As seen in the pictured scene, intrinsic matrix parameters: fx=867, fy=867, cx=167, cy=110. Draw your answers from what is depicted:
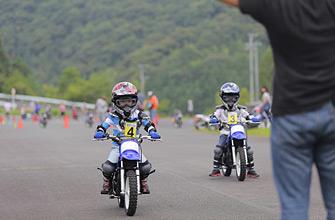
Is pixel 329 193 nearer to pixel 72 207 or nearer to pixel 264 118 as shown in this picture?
pixel 72 207

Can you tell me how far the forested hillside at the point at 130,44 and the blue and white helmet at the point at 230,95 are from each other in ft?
373

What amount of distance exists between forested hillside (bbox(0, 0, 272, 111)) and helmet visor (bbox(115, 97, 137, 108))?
117669mm

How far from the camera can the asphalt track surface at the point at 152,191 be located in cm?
952

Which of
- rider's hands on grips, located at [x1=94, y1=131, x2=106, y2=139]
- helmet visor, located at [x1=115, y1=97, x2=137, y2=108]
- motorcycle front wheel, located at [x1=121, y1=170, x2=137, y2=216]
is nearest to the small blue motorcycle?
helmet visor, located at [x1=115, y1=97, x2=137, y2=108]

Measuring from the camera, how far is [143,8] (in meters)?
181

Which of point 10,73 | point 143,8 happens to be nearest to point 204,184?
point 10,73

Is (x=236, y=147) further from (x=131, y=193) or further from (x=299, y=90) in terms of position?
(x=299, y=90)

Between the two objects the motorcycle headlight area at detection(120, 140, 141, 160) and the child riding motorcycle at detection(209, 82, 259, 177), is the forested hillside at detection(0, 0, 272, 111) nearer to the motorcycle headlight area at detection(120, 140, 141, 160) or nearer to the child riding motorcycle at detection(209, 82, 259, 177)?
the child riding motorcycle at detection(209, 82, 259, 177)

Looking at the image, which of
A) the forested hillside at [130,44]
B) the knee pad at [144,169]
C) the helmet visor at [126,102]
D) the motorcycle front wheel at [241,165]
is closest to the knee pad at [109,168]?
the knee pad at [144,169]

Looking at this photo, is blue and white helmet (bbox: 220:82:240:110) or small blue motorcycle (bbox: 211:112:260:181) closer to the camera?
small blue motorcycle (bbox: 211:112:260:181)

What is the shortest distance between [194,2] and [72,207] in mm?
174398

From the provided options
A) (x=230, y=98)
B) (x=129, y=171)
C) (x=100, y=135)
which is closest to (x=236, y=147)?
(x=230, y=98)

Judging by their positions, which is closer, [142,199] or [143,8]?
[142,199]

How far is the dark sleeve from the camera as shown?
441cm
